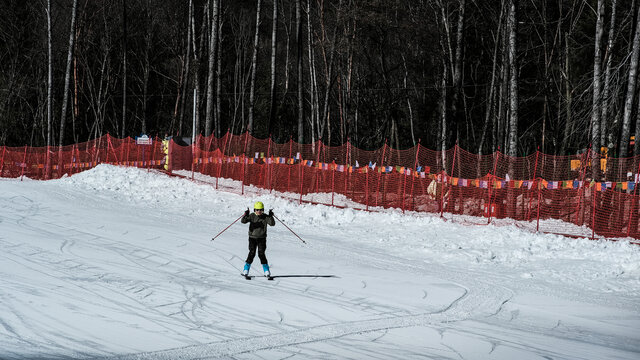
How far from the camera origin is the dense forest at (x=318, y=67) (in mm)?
37875

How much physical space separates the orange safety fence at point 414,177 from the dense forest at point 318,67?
3.91 meters

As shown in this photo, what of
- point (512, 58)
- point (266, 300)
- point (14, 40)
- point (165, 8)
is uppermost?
point (165, 8)

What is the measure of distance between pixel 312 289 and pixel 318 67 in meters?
43.9

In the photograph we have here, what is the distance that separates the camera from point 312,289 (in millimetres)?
12031

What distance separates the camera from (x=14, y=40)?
53656 millimetres

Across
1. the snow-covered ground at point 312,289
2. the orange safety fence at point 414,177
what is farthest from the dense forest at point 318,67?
the snow-covered ground at point 312,289

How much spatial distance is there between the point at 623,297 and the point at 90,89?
166 ft

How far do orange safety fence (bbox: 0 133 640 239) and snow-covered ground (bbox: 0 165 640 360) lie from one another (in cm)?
194

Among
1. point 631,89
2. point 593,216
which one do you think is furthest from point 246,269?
point 631,89

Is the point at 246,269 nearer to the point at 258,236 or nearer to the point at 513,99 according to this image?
the point at 258,236

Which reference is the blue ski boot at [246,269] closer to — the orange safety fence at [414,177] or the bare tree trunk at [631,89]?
the orange safety fence at [414,177]

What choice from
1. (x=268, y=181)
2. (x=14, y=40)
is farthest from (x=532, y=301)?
(x=14, y=40)

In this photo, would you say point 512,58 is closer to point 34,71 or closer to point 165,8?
point 165,8

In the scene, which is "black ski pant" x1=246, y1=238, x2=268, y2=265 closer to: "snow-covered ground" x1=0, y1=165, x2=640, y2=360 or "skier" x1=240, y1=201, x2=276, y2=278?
"skier" x1=240, y1=201, x2=276, y2=278
